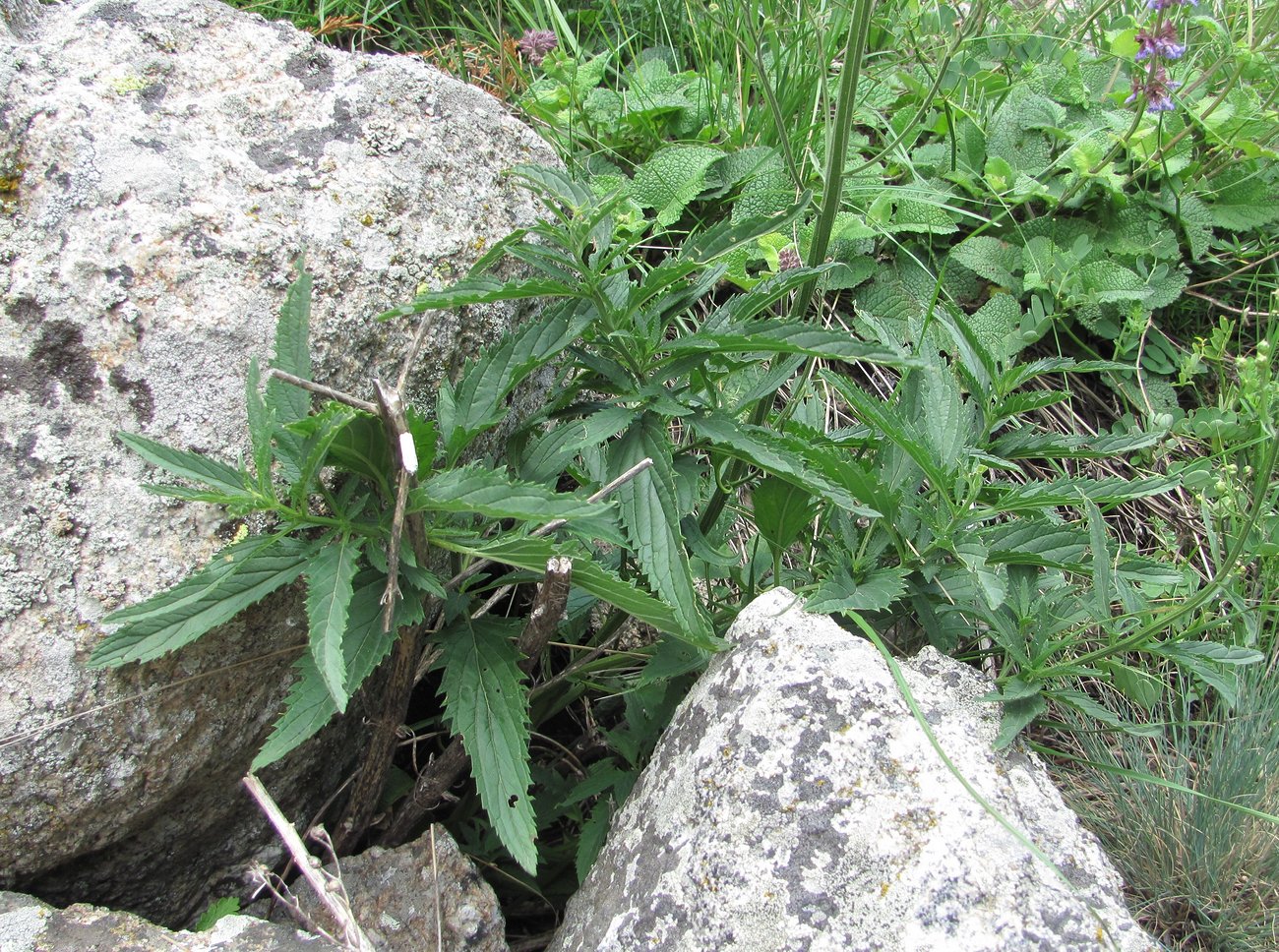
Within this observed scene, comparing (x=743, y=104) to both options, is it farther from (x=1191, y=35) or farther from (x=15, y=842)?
(x=15, y=842)

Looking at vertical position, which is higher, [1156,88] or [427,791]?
[1156,88]

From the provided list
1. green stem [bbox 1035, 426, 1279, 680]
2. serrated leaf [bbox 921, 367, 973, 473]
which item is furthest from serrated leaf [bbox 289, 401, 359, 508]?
green stem [bbox 1035, 426, 1279, 680]

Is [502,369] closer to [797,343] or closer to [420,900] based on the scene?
[797,343]

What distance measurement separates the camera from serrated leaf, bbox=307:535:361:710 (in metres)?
1.35

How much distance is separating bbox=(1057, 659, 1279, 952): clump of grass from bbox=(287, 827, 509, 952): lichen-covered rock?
1.22 m

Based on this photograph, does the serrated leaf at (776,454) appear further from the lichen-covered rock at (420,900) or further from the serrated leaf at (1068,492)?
the lichen-covered rock at (420,900)

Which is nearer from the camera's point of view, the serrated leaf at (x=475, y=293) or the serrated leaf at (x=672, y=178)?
the serrated leaf at (x=475, y=293)

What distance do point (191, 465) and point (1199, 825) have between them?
6.49ft

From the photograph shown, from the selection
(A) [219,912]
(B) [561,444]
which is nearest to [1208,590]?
(B) [561,444]

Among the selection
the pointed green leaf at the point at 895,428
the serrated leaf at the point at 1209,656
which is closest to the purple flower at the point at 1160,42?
the pointed green leaf at the point at 895,428

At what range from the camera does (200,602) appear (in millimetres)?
1578

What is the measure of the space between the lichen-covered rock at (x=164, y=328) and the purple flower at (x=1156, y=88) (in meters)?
1.93

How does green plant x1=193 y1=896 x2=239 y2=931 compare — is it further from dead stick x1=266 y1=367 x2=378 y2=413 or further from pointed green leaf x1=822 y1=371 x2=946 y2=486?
pointed green leaf x1=822 y1=371 x2=946 y2=486

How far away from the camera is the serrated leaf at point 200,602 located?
1531 mm
